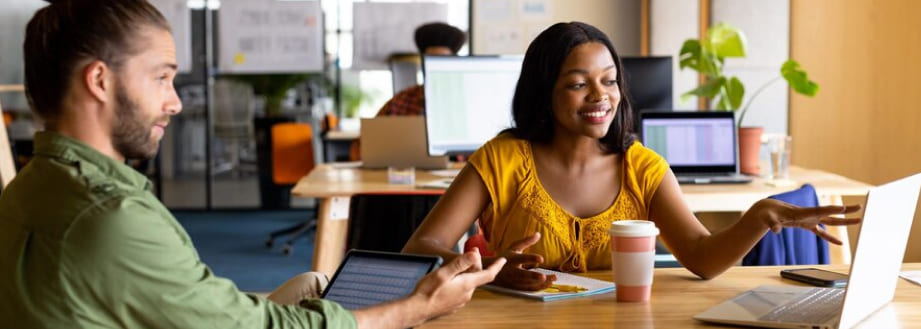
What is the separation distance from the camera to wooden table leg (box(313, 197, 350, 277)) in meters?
3.62

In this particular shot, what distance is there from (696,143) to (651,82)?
379mm

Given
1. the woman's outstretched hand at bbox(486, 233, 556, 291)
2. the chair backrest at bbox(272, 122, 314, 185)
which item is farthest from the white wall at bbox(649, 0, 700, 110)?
the woman's outstretched hand at bbox(486, 233, 556, 291)

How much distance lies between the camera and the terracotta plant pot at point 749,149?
399 cm

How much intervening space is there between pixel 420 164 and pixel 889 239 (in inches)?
112

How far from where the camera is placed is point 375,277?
1.63 meters

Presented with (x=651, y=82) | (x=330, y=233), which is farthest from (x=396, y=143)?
(x=651, y=82)

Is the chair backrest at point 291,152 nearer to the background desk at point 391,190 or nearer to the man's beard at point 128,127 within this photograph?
the background desk at point 391,190

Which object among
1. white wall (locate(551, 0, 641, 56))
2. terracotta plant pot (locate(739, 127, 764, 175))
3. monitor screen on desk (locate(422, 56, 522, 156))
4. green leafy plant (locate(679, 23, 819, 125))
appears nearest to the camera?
monitor screen on desk (locate(422, 56, 522, 156))

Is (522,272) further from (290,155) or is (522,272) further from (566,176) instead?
(290,155)

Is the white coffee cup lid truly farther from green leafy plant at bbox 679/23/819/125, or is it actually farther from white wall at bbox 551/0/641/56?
white wall at bbox 551/0/641/56

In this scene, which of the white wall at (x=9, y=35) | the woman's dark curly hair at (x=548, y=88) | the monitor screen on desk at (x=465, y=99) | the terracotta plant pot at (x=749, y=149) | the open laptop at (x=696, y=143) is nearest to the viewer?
the woman's dark curly hair at (x=548, y=88)

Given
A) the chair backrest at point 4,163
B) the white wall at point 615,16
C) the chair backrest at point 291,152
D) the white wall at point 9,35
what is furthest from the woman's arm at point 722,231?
the chair backrest at point 291,152

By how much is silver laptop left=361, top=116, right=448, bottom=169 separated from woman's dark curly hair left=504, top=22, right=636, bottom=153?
1.86 meters

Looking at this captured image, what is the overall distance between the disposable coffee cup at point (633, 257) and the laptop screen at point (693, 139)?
6.80 ft
